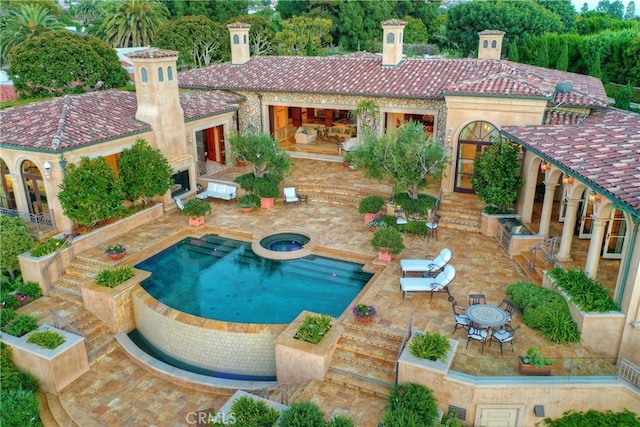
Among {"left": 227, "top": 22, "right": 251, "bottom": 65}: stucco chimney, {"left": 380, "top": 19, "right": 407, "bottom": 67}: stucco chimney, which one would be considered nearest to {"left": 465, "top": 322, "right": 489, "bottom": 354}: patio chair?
{"left": 380, "top": 19, "right": 407, "bottom": 67}: stucco chimney

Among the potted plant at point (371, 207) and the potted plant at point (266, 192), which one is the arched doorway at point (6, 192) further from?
the potted plant at point (371, 207)

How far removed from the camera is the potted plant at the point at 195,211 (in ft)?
69.4

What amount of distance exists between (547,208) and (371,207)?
696cm

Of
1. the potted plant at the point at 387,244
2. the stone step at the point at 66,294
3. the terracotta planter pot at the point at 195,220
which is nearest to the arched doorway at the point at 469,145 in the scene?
the potted plant at the point at 387,244

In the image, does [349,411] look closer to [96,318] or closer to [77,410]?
[77,410]

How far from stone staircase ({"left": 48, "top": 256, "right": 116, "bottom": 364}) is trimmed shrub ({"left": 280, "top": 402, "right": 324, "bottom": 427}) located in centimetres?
752

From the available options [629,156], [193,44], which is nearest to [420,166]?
[629,156]

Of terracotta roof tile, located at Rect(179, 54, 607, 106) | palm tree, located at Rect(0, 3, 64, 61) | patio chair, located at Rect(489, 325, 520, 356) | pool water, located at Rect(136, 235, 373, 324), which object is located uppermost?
palm tree, located at Rect(0, 3, 64, 61)

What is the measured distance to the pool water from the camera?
606 inches

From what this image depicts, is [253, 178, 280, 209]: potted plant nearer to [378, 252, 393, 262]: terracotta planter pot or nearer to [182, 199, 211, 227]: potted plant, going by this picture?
[182, 199, 211, 227]: potted plant

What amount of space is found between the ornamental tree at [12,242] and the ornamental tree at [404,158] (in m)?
13.3

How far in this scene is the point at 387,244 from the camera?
17.4 meters

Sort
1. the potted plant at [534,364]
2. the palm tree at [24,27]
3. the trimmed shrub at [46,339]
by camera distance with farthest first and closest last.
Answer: the palm tree at [24,27]
the trimmed shrub at [46,339]
the potted plant at [534,364]

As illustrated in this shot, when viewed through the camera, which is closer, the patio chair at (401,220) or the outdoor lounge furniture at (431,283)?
the outdoor lounge furniture at (431,283)
